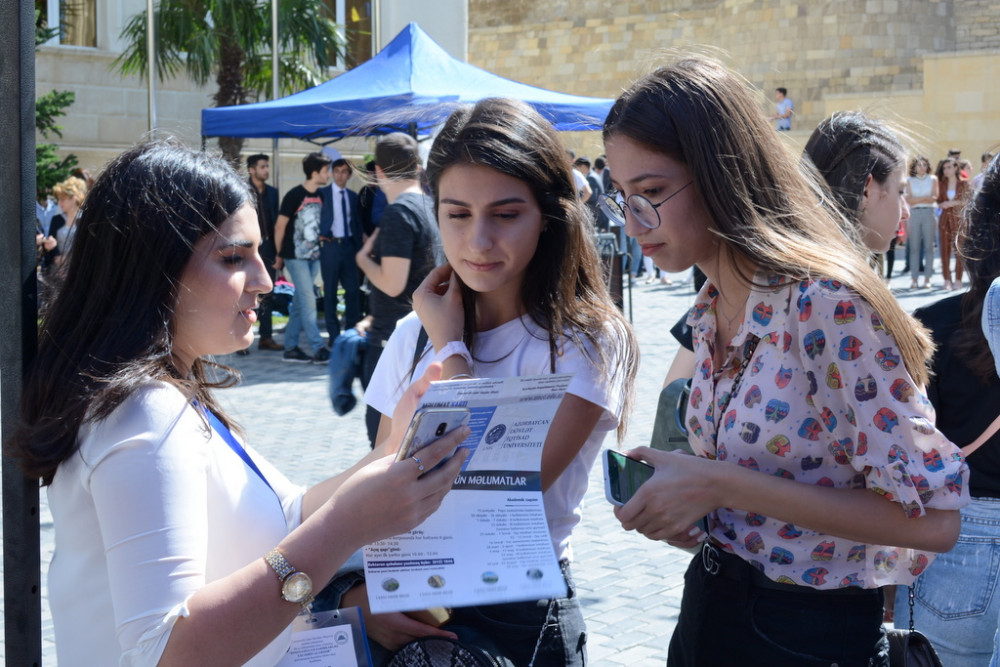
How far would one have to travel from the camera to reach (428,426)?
1.61m

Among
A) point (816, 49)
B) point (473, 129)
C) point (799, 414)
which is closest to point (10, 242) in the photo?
point (473, 129)

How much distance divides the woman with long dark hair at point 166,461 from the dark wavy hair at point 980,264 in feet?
4.66

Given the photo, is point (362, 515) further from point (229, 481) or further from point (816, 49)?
point (816, 49)

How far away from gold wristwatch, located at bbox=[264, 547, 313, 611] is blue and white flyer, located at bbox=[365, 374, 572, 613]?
0.15 m

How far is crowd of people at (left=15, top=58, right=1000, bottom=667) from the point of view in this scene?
1.56m

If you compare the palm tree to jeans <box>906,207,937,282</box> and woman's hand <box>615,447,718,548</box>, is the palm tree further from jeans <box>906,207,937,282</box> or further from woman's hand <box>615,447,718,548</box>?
woman's hand <box>615,447,718,548</box>

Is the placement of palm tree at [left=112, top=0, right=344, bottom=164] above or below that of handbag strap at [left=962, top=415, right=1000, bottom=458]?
above

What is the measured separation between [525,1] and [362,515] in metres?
41.3

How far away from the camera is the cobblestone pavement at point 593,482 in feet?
14.3

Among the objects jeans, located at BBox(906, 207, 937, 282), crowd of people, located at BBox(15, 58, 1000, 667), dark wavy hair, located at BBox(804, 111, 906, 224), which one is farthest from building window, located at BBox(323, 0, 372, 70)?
crowd of people, located at BBox(15, 58, 1000, 667)

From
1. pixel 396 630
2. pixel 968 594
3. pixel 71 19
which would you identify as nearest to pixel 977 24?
pixel 71 19

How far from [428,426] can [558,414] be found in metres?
0.52

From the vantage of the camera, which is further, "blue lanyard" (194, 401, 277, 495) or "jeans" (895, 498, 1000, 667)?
"jeans" (895, 498, 1000, 667)

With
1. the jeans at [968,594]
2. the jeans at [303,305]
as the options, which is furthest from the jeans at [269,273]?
the jeans at [968,594]
